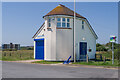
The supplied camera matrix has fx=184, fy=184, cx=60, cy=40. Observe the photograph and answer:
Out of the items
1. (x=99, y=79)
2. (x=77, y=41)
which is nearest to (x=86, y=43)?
(x=77, y=41)

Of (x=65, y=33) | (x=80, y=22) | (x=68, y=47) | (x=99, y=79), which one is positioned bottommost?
(x=99, y=79)

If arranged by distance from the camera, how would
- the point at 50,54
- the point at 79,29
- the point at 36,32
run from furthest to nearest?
the point at 36,32, the point at 79,29, the point at 50,54

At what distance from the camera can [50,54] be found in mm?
24422

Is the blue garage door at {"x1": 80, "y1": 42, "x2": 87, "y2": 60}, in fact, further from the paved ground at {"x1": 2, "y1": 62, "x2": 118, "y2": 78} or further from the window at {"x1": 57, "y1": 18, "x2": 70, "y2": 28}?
the paved ground at {"x1": 2, "y1": 62, "x2": 118, "y2": 78}

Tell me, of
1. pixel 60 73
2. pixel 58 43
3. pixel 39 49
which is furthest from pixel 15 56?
pixel 60 73

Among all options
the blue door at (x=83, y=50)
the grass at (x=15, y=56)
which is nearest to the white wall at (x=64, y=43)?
the blue door at (x=83, y=50)

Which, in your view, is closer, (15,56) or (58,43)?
(58,43)

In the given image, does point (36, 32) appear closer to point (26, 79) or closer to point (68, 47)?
point (68, 47)

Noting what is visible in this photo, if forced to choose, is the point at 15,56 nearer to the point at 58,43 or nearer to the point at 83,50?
the point at 58,43

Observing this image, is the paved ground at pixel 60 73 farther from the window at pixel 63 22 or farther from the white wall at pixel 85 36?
the white wall at pixel 85 36

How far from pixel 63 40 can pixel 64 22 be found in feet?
7.95

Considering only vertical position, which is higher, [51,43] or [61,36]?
[61,36]

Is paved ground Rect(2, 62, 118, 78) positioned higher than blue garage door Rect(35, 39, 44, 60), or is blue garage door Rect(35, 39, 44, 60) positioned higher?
blue garage door Rect(35, 39, 44, 60)

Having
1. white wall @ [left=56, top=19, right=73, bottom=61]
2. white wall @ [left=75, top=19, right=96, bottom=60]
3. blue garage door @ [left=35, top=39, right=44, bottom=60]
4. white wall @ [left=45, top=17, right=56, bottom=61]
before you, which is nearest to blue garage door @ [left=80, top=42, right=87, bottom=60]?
white wall @ [left=75, top=19, right=96, bottom=60]
